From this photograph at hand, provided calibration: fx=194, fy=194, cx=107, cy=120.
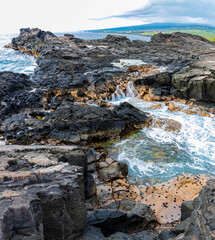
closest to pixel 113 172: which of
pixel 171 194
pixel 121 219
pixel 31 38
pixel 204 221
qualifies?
pixel 171 194

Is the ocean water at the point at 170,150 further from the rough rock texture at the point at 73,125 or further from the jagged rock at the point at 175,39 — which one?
the jagged rock at the point at 175,39

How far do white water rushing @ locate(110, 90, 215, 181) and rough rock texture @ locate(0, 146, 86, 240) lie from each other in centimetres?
815

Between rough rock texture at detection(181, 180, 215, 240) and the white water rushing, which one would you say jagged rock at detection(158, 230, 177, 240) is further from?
the white water rushing

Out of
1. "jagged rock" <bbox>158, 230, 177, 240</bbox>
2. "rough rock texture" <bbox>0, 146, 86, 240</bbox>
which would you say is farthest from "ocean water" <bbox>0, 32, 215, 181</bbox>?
"rough rock texture" <bbox>0, 146, 86, 240</bbox>

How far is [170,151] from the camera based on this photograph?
18047 millimetres

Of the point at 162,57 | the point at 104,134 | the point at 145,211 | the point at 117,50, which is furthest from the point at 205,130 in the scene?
the point at 117,50

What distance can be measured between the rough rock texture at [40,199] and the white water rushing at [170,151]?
8.15m

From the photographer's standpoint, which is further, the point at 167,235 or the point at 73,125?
the point at 73,125

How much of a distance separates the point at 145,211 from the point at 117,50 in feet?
181

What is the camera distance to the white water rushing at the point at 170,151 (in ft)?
51.1

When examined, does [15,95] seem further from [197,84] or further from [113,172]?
[197,84]

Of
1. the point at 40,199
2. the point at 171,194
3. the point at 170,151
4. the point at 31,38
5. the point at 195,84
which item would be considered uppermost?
the point at 31,38

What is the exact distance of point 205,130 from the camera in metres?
21.8

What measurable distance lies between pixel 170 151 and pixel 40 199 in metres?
14.5
